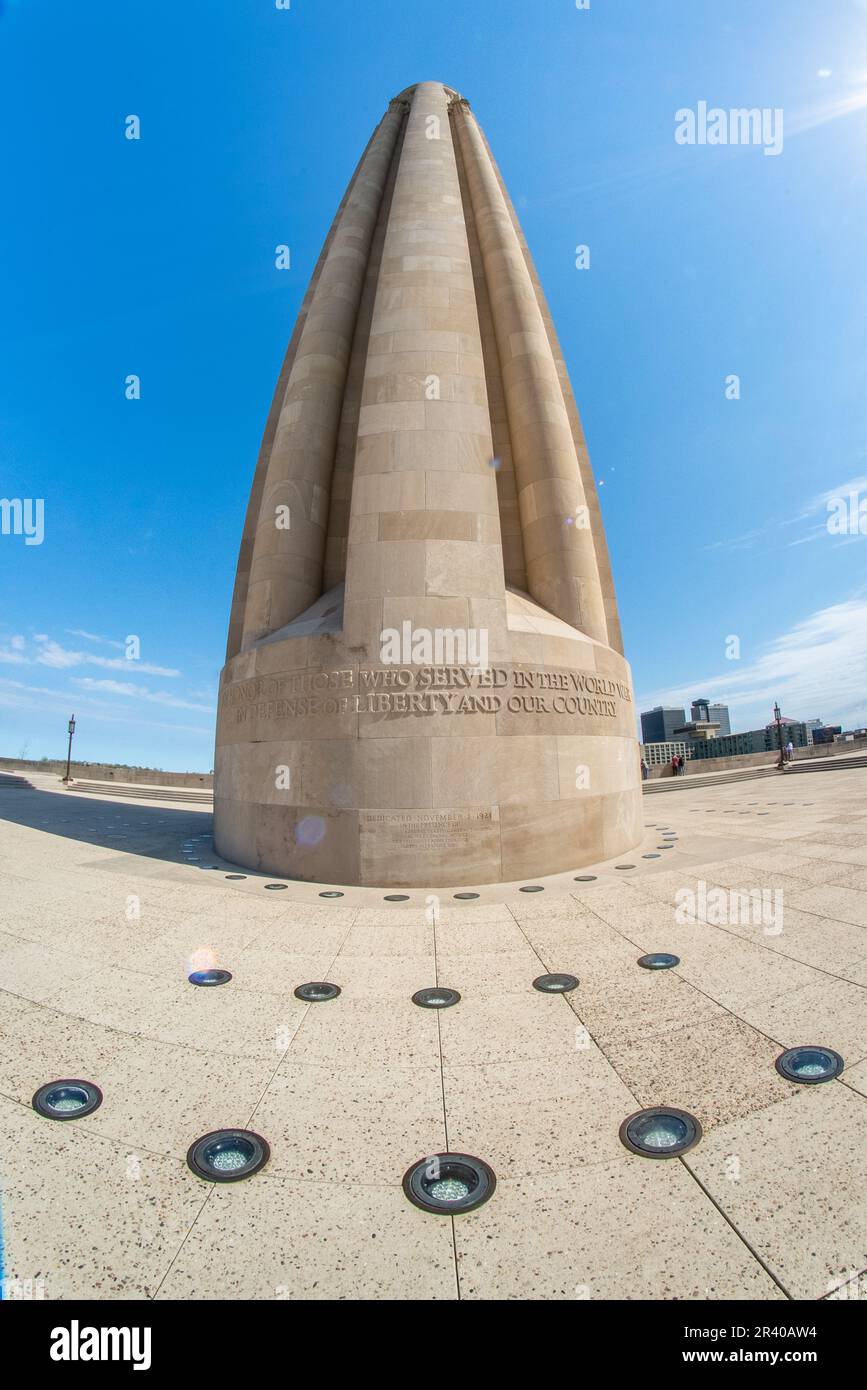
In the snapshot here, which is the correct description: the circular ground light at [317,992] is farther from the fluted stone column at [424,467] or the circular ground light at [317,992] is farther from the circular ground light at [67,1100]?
the fluted stone column at [424,467]

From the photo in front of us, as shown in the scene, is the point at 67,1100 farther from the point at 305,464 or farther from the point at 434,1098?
the point at 305,464

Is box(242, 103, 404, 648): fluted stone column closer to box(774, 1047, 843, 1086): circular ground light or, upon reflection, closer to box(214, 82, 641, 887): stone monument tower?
box(214, 82, 641, 887): stone monument tower

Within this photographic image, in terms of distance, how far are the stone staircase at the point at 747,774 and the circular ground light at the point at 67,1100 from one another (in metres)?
29.5

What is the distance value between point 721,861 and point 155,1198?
344 inches

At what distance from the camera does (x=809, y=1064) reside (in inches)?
139

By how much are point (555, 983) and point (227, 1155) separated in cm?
286

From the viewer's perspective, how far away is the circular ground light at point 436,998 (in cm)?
460

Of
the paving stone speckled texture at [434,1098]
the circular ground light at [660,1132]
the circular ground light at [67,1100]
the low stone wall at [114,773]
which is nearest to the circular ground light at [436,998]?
the paving stone speckled texture at [434,1098]

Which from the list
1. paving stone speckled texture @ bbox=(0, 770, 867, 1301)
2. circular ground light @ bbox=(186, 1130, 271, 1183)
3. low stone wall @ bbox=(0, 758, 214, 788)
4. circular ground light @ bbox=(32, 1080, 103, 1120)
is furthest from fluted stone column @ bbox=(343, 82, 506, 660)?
low stone wall @ bbox=(0, 758, 214, 788)

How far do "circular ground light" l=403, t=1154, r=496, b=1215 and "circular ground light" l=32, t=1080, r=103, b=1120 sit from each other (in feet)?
6.20

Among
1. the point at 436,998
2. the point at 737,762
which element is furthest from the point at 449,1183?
the point at 737,762

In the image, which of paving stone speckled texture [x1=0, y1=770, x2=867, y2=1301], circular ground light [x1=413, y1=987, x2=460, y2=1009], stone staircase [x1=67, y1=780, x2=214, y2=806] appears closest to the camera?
paving stone speckled texture [x1=0, y1=770, x2=867, y2=1301]

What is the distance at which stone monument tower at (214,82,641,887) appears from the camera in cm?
902
